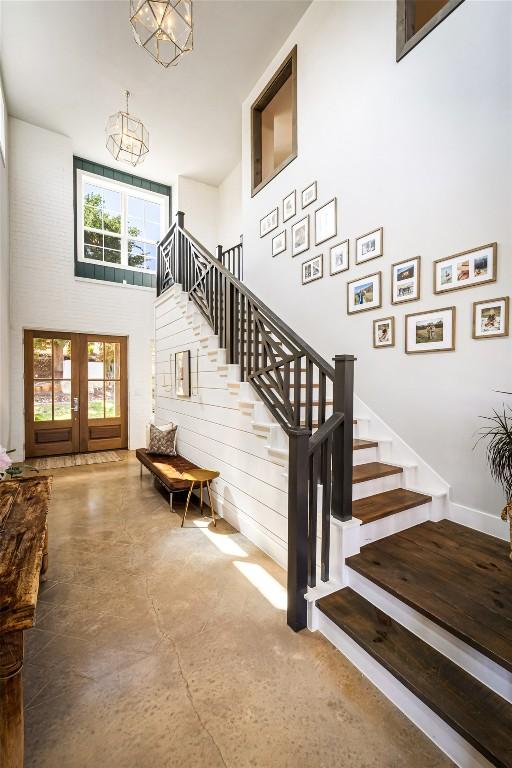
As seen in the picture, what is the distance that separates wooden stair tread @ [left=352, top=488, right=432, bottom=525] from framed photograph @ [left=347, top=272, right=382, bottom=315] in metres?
1.64

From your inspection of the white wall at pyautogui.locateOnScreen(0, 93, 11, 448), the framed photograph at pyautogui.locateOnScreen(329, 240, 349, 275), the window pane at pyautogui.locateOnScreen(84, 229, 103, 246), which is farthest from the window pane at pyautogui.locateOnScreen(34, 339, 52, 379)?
the framed photograph at pyautogui.locateOnScreen(329, 240, 349, 275)

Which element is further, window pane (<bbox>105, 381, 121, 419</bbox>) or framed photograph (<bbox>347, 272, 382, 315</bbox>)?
window pane (<bbox>105, 381, 121, 419</bbox>)

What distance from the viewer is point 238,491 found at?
324cm

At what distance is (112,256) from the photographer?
691 cm

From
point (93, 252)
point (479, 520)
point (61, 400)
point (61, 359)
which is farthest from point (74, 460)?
point (479, 520)

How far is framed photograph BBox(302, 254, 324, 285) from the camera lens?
3.77 metres

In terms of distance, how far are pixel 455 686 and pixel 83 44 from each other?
7.17 metres

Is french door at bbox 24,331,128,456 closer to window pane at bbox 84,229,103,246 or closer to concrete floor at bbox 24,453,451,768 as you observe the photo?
window pane at bbox 84,229,103,246

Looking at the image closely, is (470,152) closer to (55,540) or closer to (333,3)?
(333,3)

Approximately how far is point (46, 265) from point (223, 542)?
230 inches

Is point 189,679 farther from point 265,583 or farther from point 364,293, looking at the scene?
point 364,293

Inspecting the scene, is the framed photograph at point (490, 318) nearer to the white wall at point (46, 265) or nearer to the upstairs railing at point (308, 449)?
the upstairs railing at point (308, 449)

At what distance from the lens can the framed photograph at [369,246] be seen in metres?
3.04

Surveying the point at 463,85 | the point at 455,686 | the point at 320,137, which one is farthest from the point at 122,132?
the point at 455,686
